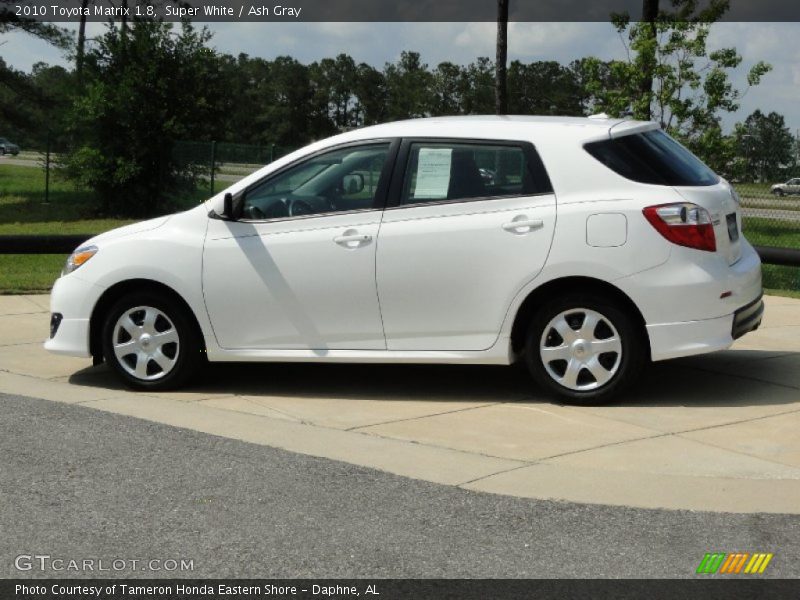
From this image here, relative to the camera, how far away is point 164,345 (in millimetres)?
8109

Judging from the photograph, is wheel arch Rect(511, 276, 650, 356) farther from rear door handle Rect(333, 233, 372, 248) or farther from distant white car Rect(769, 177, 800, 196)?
distant white car Rect(769, 177, 800, 196)

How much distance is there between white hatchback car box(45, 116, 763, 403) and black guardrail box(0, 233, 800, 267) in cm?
486

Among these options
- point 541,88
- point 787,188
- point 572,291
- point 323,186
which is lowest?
point 572,291

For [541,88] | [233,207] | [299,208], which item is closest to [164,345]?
[233,207]

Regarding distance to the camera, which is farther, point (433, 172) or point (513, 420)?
point (433, 172)

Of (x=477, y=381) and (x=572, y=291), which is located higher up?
(x=572, y=291)

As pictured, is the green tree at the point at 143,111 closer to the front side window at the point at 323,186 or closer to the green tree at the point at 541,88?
the front side window at the point at 323,186

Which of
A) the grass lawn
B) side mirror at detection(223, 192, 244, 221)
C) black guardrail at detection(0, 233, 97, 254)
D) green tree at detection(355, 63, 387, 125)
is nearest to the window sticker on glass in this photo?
side mirror at detection(223, 192, 244, 221)

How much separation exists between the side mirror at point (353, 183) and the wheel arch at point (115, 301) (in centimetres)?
129

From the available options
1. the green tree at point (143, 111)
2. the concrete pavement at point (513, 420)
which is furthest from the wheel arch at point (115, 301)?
the green tree at point (143, 111)

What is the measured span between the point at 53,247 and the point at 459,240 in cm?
700
